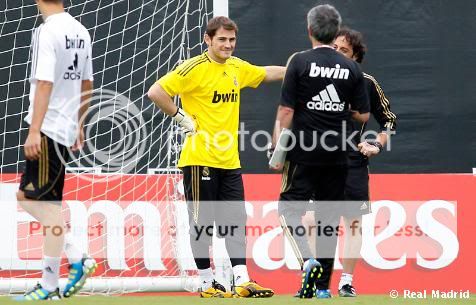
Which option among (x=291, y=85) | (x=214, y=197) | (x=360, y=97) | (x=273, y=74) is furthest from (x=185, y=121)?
(x=360, y=97)

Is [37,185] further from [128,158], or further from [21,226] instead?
[128,158]

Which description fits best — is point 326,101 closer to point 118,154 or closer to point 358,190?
point 358,190

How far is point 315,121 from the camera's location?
6.93 m

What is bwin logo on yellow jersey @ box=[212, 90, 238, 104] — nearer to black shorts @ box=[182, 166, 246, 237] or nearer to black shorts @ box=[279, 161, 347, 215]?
black shorts @ box=[182, 166, 246, 237]

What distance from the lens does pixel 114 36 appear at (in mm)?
11031

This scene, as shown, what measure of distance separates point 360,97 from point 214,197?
1.39 metres

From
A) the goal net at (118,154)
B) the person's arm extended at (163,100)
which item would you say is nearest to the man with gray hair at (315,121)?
the person's arm extended at (163,100)

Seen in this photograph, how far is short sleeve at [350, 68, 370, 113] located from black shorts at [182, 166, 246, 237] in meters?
1.18

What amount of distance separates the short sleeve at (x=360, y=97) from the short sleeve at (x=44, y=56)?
6.59 ft

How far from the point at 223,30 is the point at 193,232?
58.9 inches

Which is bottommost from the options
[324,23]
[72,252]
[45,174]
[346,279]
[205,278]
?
[346,279]

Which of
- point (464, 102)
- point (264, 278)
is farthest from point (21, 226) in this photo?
point (464, 102)

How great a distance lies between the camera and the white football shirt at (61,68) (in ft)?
20.5

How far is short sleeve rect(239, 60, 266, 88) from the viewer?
804 centimetres
